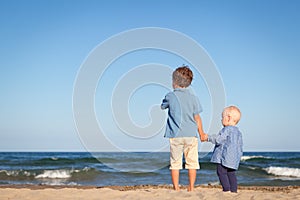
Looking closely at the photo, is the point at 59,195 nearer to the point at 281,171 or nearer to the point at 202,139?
the point at 202,139

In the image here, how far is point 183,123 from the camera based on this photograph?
5383 mm

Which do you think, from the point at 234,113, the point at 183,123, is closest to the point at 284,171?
the point at 234,113

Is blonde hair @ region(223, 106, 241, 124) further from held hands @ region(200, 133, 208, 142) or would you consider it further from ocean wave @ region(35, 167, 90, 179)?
ocean wave @ region(35, 167, 90, 179)

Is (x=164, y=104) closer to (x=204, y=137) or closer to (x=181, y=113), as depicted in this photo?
(x=181, y=113)

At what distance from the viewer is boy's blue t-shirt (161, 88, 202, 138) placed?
537 centimetres

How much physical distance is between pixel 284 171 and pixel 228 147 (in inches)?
656

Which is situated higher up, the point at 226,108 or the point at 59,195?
the point at 226,108

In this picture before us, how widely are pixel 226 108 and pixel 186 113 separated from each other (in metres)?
0.56

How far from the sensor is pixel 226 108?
216 inches

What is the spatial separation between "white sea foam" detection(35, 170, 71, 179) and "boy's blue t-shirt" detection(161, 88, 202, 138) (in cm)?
1242

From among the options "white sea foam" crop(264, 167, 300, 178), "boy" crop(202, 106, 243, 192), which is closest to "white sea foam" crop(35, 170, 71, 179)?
"white sea foam" crop(264, 167, 300, 178)

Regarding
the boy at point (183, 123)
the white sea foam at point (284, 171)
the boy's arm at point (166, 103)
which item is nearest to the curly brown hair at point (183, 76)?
the boy at point (183, 123)

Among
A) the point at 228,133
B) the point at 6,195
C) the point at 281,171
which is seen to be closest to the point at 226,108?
the point at 228,133

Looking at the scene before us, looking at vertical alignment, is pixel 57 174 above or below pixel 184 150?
below
